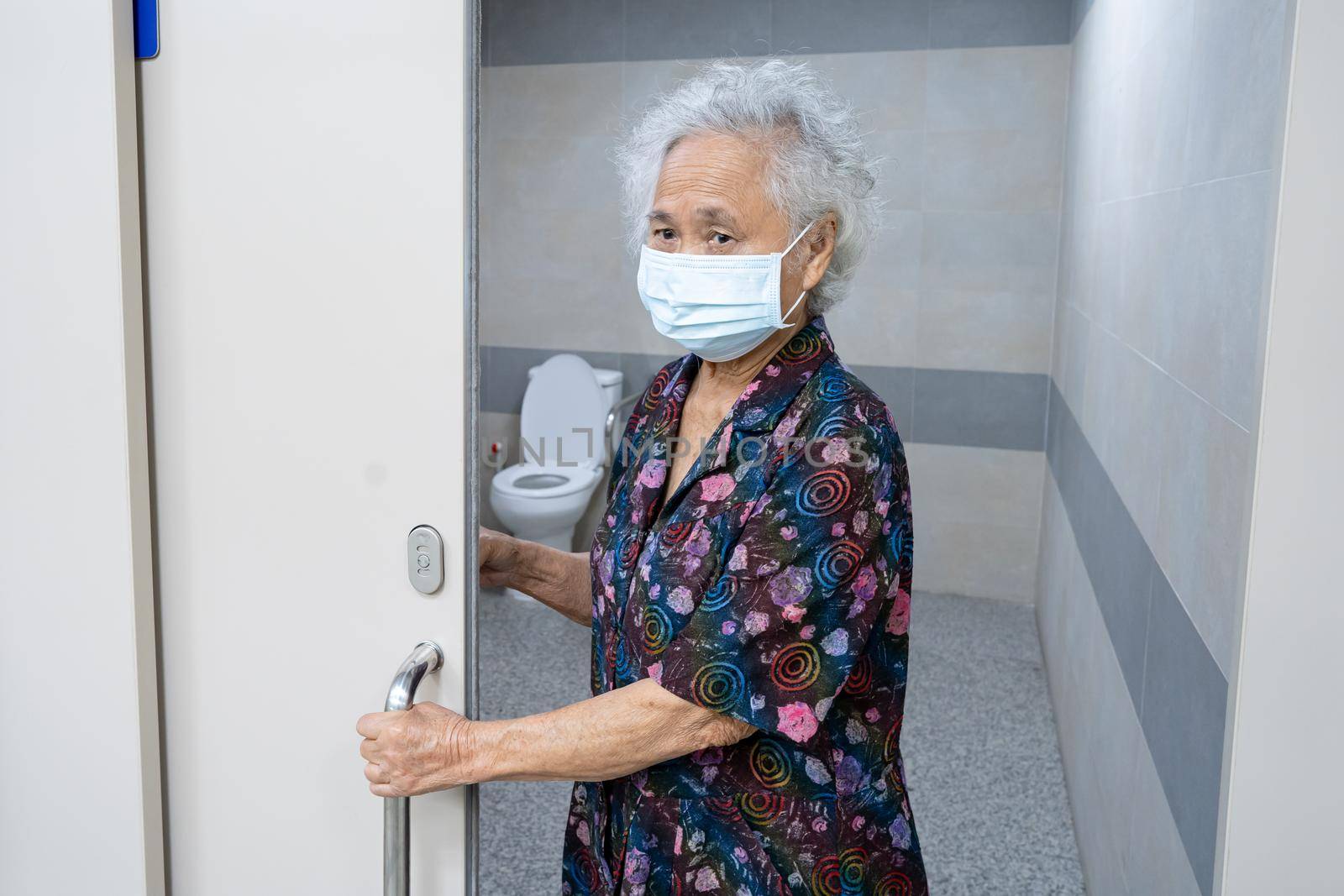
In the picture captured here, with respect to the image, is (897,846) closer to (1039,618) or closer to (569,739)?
(569,739)

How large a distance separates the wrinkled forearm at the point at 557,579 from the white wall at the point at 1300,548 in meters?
0.72

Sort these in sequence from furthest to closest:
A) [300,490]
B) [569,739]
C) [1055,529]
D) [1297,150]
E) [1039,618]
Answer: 1. [1039,618]
2. [1055,529]
3. [300,490]
4. [569,739]
5. [1297,150]

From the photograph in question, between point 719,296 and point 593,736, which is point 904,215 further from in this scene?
point 593,736

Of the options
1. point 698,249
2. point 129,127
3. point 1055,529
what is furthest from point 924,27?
point 129,127

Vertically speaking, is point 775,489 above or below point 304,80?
below

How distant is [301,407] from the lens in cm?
110

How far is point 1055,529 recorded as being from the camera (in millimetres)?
3123

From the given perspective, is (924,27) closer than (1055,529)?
No

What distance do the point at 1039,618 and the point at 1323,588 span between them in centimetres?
276

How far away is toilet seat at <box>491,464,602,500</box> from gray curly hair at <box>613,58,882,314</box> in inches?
89.7

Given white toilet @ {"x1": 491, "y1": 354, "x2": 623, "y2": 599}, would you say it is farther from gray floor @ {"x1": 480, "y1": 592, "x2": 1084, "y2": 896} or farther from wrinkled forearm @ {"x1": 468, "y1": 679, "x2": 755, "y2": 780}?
wrinkled forearm @ {"x1": 468, "y1": 679, "x2": 755, "y2": 780}

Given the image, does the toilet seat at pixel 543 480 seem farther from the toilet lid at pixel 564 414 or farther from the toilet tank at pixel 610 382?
the toilet tank at pixel 610 382

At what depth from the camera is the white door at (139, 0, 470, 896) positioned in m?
1.01

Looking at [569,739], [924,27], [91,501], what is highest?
[924,27]
